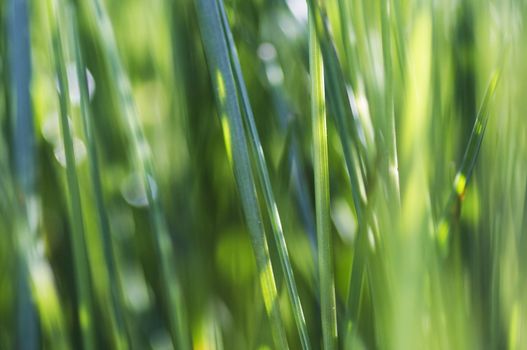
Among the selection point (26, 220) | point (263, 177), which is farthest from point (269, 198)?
point (26, 220)

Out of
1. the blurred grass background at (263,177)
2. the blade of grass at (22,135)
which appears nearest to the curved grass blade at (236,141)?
the blurred grass background at (263,177)

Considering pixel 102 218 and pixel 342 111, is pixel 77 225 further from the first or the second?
pixel 342 111

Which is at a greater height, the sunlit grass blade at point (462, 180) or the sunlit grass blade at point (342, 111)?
the sunlit grass blade at point (342, 111)

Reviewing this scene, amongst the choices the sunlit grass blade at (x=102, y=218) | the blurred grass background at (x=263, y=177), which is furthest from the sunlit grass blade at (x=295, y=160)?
the sunlit grass blade at (x=102, y=218)

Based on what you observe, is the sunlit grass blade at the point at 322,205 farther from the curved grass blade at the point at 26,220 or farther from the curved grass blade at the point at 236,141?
the curved grass blade at the point at 26,220

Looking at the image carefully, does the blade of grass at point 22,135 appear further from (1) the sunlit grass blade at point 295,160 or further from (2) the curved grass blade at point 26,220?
(1) the sunlit grass blade at point 295,160
